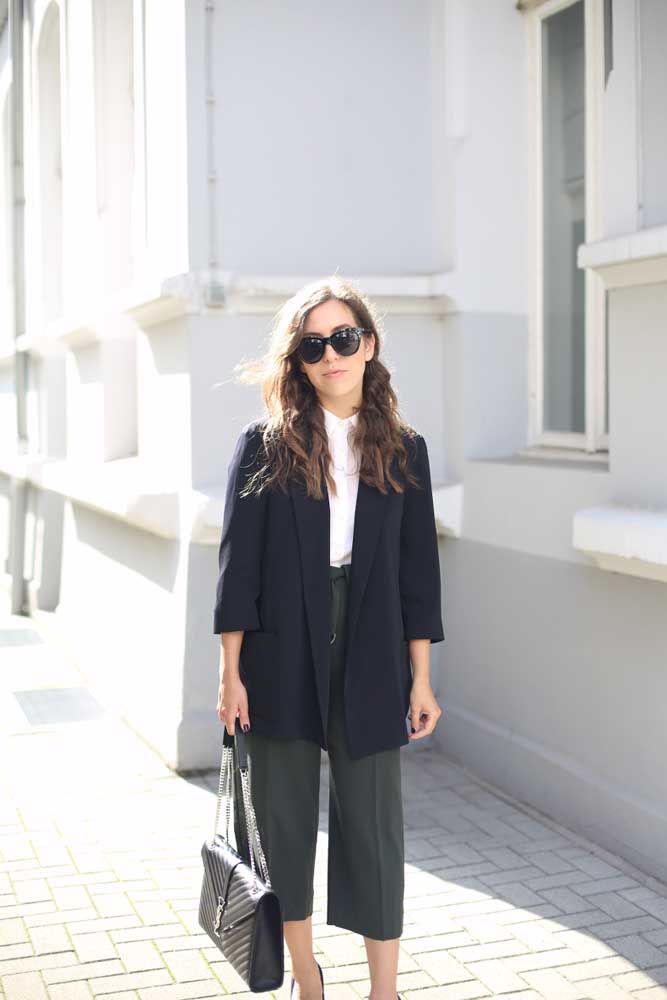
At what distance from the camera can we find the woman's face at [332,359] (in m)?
3.44

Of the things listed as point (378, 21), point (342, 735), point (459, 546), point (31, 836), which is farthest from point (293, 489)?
point (378, 21)

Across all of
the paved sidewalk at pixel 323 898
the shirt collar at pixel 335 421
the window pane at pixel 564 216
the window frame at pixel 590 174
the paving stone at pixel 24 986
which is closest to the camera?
the shirt collar at pixel 335 421

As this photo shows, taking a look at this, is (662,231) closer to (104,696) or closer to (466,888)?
(466,888)

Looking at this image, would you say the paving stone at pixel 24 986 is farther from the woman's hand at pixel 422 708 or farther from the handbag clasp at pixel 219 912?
the woman's hand at pixel 422 708

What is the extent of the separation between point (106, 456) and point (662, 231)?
500 cm

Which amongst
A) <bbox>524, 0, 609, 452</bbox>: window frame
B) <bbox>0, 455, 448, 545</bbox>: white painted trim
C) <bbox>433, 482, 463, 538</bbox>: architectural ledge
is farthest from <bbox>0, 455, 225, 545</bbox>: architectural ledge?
<bbox>524, 0, 609, 452</bbox>: window frame

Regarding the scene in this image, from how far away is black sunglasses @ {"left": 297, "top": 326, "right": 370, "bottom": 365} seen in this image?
342 cm

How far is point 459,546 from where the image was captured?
6445mm

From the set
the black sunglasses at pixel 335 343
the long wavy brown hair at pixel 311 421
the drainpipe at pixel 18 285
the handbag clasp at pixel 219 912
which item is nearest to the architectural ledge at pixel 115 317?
the drainpipe at pixel 18 285

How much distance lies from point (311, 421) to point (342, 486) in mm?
187

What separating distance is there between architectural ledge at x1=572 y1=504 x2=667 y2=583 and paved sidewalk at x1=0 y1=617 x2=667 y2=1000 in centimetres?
112

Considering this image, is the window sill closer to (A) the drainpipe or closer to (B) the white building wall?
(B) the white building wall

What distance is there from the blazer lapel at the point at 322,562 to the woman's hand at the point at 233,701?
0.21m

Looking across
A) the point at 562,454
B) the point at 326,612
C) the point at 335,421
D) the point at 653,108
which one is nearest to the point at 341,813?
the point at 326,612
